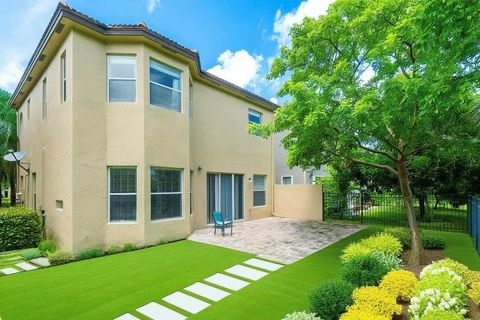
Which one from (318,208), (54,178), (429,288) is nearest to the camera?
(429,288)

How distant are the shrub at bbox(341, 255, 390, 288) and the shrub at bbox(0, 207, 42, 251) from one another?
1184 cm

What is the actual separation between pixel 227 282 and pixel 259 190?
36.2 ft

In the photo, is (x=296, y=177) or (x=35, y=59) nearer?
(x=35, y=59)

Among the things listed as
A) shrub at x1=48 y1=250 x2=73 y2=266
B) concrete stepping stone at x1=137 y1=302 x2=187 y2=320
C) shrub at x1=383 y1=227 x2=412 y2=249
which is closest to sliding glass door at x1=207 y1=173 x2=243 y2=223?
shrub at x1=48 y1=250 x2=73 y2=266

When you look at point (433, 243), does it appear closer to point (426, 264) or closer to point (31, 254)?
point (426, 264)

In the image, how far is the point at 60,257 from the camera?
838 centimetres

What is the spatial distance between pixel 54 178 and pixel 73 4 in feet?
21.2

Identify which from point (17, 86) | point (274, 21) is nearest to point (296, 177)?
point (274, 21)

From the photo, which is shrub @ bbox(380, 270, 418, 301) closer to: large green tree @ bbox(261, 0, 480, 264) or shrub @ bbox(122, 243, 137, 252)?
large green tree @ bbox(261, 0, 480, 264)

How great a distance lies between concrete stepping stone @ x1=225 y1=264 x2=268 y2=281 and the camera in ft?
23.2

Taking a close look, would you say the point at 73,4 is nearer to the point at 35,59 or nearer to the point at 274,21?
the point at 35,59

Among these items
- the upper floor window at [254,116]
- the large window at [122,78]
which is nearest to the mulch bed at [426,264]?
the large window at [122,78]

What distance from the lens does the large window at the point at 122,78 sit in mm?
10008

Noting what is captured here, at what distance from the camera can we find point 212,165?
1396cm
